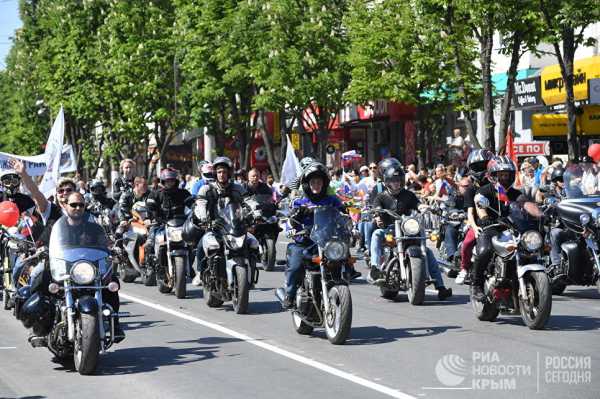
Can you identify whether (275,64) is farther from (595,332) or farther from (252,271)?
(595,332)

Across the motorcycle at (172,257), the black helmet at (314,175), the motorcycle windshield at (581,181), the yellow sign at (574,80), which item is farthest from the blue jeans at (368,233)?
the yellow sign at (574,80)

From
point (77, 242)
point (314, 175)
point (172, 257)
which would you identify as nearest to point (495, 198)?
point (314, 175)

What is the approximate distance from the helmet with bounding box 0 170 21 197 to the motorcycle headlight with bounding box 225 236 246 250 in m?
2.54

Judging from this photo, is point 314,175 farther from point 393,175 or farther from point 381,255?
point 381,255

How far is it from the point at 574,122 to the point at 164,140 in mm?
29300

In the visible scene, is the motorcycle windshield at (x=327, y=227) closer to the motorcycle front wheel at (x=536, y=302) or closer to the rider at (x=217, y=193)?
the motorcycle front wheel at (x=536, y=302)

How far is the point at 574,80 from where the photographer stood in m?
35.9

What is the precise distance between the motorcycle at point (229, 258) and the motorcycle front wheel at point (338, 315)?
9.58 feet

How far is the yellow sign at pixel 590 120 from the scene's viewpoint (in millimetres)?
32250

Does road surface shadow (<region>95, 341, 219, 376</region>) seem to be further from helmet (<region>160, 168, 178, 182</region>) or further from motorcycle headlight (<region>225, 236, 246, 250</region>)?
helmet (<region>160, 168, 178, 182</region>)

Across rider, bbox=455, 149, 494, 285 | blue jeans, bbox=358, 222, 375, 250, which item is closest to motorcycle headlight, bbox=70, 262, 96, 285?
rider, bbox=455, 149, 494, 285

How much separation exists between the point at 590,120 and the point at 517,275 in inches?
800

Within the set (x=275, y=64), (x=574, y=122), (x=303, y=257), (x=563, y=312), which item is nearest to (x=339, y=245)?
(x=303, y=257)

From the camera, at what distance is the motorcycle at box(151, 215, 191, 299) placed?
17328mm
